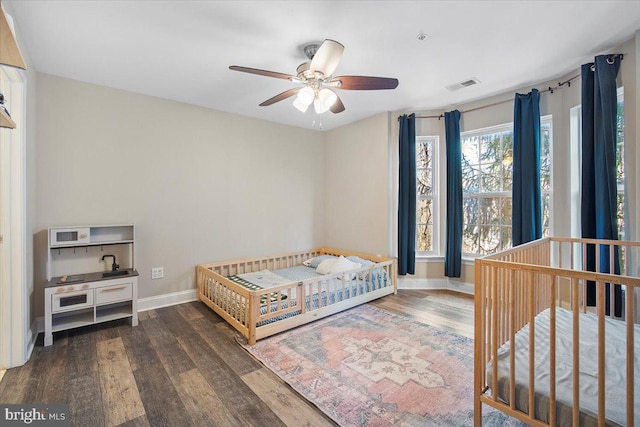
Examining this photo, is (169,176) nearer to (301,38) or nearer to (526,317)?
(301,38)

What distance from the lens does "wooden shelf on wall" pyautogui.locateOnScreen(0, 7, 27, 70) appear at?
1163 millimetres

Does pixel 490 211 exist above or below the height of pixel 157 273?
above

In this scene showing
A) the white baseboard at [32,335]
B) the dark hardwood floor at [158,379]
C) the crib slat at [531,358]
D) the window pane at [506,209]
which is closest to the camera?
the crib slat at [531,358]

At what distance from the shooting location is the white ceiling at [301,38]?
1.85 meters

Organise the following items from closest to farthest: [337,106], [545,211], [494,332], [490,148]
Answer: [494,332]
[337,106]
[545,211]
[490,148]

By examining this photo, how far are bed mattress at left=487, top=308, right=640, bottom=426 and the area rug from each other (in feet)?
1.27

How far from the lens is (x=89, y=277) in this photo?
105 inches

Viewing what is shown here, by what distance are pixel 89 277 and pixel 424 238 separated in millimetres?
3933

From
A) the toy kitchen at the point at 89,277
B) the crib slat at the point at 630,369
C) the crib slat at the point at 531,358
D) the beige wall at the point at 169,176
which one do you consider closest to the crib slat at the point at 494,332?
the crib slat at the point at 531,358

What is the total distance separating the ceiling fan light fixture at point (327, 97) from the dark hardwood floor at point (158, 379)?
83.6 inches

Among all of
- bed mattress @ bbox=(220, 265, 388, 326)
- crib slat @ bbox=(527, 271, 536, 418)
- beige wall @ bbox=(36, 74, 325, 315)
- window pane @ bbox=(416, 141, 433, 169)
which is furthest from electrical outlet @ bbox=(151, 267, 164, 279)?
window pane @ bbox=(416, 141, 433, 169)

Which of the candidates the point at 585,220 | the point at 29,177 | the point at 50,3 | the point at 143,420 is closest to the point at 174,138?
the point at 29,177

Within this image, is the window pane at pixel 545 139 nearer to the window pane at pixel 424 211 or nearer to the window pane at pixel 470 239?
the window pane at pixel 470 239

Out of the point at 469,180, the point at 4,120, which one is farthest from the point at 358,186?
the point at 4,120
